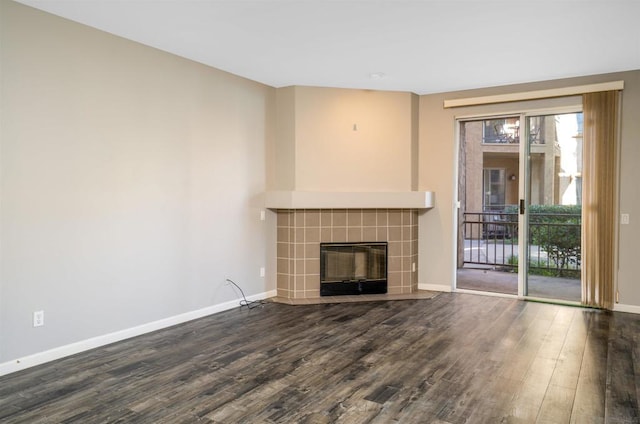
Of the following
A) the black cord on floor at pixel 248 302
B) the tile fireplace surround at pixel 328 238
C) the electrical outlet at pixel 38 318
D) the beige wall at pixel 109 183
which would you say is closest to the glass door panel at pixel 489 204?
the tile fireplace surround at pixel 328 238

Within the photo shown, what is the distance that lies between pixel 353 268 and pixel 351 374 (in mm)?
2424

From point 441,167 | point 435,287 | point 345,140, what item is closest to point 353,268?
point 435,287

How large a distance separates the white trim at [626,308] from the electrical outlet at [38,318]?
17.2 ft

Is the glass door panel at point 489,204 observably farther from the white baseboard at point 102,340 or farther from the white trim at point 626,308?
the white baseboard at point 102,340

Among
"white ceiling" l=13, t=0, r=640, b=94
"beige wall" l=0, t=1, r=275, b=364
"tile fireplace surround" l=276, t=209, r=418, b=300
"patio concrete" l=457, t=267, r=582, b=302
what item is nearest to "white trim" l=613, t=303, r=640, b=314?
"patio concrete" l=457, t=267, r=582, b=302

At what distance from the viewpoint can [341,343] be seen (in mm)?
3549

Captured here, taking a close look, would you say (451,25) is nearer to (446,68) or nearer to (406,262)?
(446,68)

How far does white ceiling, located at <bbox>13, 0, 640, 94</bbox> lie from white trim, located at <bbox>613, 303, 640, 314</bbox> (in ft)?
7.90

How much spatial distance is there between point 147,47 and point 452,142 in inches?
142

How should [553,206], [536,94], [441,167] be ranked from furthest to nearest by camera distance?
[441,167] < [553,206] < [536,94]

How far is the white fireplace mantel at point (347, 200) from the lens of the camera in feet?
16.2

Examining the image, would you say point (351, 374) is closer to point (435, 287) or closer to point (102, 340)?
point (102, 340)

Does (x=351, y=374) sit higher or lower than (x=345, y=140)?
lower

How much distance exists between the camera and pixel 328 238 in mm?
5188
